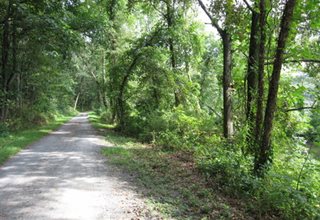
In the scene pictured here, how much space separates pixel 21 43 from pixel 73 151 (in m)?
10.9

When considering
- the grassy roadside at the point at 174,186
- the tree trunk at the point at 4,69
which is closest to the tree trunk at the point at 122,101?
the tree trunk at the point at 4,69

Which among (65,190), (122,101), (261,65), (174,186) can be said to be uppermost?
(261,65)

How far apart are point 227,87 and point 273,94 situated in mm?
4280

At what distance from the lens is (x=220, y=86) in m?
14.2

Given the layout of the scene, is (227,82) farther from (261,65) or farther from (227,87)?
(261,65)

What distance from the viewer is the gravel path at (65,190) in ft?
16.7

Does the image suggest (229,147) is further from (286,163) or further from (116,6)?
(116,6)

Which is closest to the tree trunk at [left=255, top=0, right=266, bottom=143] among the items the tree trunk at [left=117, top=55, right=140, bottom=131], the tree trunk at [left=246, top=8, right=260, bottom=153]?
the tree trunk at [left=246, top=8, right=260, bottom=153]

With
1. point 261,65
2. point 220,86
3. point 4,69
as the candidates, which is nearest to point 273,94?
point 261,65

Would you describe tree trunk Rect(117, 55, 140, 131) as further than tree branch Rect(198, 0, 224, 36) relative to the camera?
Yes

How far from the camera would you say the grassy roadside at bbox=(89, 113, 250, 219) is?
5344 millimetres

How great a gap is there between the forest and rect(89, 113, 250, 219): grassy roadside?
0.26 meters

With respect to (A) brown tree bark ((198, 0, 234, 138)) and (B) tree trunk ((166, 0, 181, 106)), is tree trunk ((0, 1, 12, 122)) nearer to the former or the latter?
(B) tree trunk ((166, 0, 181, 106))

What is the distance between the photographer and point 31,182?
682 cm
